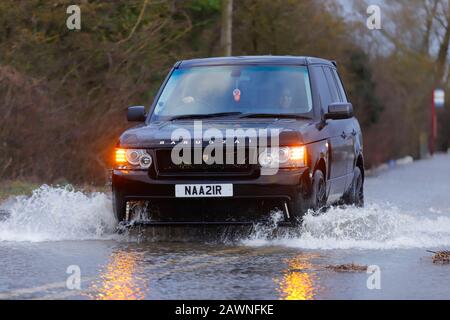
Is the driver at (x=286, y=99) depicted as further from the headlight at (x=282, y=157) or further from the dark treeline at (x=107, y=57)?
the dark treeline at (x=107, y=57)

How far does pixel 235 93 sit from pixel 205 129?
1.32 metres

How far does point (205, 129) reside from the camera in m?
11.4

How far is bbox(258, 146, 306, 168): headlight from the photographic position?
433 inches

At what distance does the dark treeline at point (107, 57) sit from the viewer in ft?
79.8

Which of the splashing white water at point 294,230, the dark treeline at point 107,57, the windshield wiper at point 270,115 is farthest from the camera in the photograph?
the dark treeline at point 107,57

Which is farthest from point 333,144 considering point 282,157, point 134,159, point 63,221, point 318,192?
point 63,221

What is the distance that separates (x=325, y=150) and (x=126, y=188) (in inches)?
84.6

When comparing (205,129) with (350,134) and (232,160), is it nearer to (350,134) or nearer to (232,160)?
(232,160)

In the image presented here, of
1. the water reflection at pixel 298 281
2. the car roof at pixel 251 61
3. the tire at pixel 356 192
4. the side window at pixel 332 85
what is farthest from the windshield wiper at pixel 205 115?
the water reflection at pixel 298 281

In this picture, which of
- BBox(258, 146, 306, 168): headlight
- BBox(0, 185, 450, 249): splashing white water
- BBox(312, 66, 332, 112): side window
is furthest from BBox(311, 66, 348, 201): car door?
BBox(258, 146, 306, 168): headlight

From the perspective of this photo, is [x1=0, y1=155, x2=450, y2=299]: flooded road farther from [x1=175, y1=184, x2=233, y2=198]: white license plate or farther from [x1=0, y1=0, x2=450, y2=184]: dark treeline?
[x1=0, y1=0, x2=450, y2=184]: dark treeline

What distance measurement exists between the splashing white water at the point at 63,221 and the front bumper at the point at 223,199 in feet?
3.05

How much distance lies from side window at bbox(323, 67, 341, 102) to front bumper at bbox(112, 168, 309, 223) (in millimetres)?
2880
